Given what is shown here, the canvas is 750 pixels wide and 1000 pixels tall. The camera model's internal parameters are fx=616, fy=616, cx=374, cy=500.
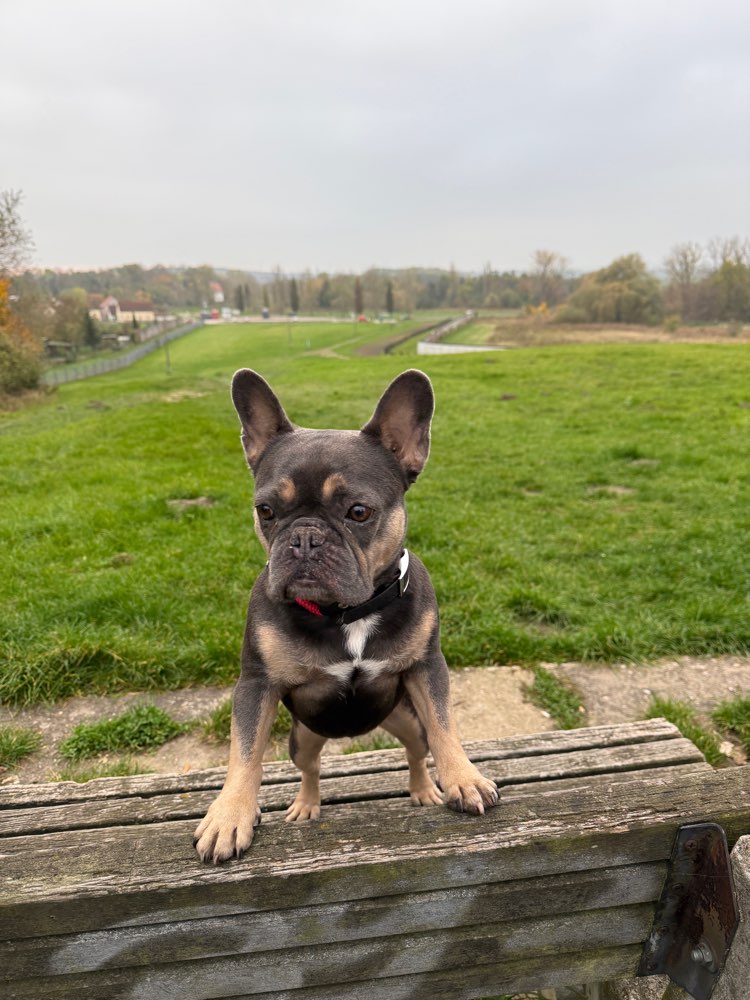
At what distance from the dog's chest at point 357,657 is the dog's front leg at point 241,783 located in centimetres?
30

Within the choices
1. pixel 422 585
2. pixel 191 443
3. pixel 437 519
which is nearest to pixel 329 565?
pixel 422 585

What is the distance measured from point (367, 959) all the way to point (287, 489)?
1750 millimetres

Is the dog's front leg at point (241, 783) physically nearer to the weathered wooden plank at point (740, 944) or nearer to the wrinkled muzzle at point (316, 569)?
the wrinkled muzzle at point (316, 569)

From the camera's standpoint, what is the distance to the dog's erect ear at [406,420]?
2766 millimetres

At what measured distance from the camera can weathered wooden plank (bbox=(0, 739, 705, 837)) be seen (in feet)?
7.98

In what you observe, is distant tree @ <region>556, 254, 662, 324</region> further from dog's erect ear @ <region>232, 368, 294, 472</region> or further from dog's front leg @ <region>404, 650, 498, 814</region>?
dog's front leg @ <region>404, 650, 498, 814</region>

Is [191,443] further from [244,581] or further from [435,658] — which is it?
[435,658]

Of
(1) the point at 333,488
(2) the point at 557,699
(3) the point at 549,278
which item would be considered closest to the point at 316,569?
(1) the point at 333,488

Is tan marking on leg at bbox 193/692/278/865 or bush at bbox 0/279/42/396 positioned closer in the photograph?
tan marking on leg at bbox 193/692/278/865

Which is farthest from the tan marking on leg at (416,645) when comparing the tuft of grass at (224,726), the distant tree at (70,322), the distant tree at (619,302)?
the distant tree at (70,322)

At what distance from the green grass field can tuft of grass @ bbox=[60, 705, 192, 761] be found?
43 centimetres

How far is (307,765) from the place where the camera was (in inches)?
111

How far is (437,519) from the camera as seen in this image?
9047 millimetres

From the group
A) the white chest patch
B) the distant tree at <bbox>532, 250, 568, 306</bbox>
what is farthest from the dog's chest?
the distant tree at <bbox>532, 250, 568, 306</bbox>
